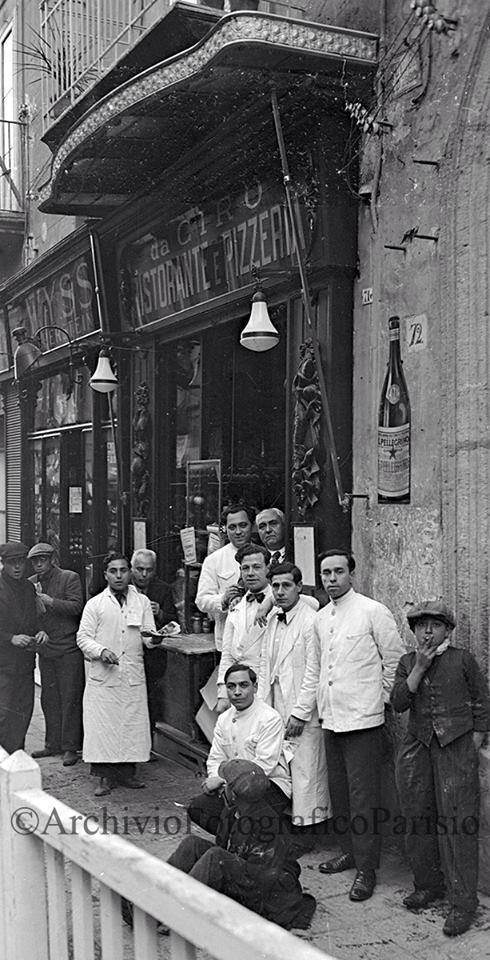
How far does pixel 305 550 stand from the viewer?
6559 millimetres

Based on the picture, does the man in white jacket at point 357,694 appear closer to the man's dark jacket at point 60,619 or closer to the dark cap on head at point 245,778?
the dark cap on head at point 245,778

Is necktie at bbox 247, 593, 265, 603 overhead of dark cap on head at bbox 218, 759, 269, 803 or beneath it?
overhead

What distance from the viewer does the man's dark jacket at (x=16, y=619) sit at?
7484 millimetres

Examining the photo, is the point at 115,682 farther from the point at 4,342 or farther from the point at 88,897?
the point at 4,342

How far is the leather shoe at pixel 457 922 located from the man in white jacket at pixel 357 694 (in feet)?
1.92

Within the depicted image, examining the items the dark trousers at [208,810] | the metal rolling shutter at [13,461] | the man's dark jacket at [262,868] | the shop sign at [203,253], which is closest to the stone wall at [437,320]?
the man's dark jacket at [262,868]

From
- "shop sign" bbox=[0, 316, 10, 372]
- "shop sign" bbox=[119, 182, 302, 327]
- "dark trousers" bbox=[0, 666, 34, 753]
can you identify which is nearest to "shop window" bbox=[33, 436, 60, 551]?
"shop sign" bbox=[0, 316, 10, 372]

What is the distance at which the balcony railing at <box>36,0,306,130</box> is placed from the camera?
28.5ft

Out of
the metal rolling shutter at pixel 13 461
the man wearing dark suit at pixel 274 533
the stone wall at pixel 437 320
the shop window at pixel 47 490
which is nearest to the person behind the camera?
the stone wall at pixel 437 320

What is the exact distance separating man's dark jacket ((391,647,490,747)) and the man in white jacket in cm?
33

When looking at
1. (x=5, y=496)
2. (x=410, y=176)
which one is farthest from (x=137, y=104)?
(x=5, y=496)

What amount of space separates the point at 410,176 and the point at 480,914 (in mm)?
3976

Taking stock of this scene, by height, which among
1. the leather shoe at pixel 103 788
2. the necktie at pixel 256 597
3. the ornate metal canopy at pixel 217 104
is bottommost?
the leather shoe at pixel 103 788

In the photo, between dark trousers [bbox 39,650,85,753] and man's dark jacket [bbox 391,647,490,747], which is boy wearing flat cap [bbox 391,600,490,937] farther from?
dark trousers [bbox 39,650,85,753]
